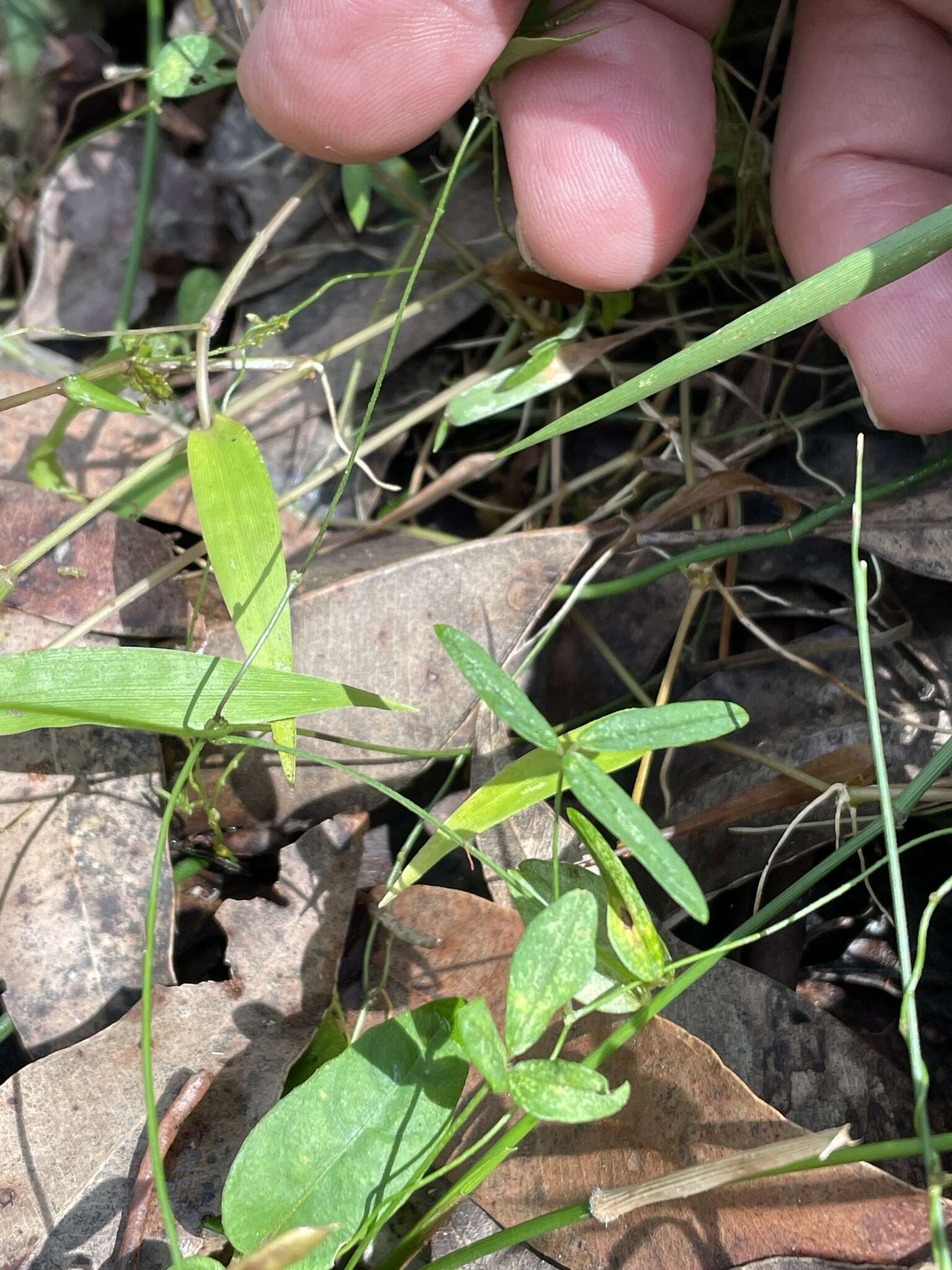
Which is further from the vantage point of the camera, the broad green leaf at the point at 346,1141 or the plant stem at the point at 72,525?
the plant stem at the point at 72,525

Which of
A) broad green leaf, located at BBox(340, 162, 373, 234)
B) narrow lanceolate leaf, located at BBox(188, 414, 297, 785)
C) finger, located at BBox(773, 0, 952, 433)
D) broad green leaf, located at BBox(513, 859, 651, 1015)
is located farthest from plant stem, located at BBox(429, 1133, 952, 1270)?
broad green leaf, located at BBox(340, 162, 373, 234)

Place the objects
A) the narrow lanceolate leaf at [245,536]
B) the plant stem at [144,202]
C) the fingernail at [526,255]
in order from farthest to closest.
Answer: the plant stem at [144,202] < the fingernail at [526,255] < the narrow lanceolate leaf at [245,536]

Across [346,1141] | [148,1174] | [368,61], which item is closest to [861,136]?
[368,61]

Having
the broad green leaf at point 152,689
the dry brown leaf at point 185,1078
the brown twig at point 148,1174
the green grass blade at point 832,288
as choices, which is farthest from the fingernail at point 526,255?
the brown twig at point 148,1174

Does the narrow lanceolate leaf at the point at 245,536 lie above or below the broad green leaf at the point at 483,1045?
above

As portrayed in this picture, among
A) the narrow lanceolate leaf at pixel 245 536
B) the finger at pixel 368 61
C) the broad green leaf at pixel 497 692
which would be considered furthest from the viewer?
the finger at pixel 368 61

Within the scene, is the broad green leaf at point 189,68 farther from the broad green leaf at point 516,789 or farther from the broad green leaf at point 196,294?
the broad green leaf at point 516,789

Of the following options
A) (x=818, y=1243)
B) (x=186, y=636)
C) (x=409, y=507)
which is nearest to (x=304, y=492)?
(x=409, y=507)
